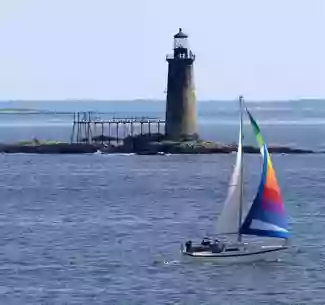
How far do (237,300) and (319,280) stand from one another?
14.8 feet

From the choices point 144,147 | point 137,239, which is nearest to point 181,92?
point 144,147

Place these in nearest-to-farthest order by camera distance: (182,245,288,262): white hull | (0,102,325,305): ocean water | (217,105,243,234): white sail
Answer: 1. (0,102,325,305): ocean water
2. (182,245,288,262): white hull
3. (217,105,243,234): white sail

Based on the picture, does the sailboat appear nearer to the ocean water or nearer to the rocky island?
the ocean water

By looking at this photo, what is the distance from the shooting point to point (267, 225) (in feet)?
147

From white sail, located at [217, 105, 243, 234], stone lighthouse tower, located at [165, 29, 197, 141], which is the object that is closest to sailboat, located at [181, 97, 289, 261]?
white sail, located at [217, 105, 243, 234]

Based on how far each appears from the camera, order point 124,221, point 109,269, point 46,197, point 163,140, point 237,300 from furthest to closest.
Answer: point 163,140 → point 46,197 → point 124,221 → point 109,269 → point 237,300

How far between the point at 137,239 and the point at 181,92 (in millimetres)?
47507

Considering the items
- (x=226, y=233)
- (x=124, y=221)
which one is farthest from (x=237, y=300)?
(x=124, y=221)

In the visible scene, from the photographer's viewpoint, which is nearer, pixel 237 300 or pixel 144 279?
pixel 237 300

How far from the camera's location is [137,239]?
5225 centimetres

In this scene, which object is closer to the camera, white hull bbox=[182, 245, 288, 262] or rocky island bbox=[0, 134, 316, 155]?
white hull bbox=[182, 245, 288, 262]

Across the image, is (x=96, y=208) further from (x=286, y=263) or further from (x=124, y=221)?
(x=286, y=263)

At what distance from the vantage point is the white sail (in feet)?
146

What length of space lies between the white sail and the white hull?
3.93ft
